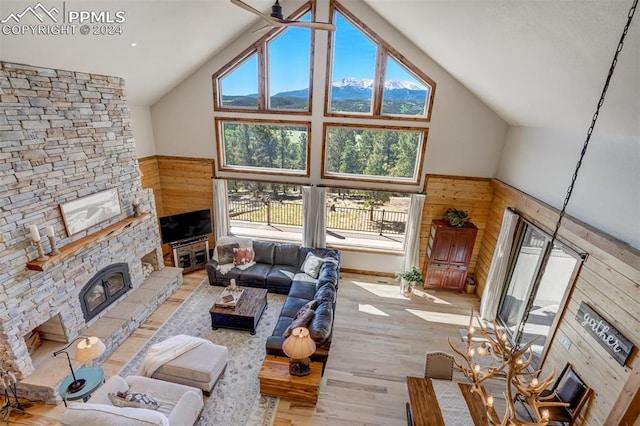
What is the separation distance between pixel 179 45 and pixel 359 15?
3.46m

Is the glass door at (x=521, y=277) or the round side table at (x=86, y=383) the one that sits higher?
the glass door at (x=521, y=277)

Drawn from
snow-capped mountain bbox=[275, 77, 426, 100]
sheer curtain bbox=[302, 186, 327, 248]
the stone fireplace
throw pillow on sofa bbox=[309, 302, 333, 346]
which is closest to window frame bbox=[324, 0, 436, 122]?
snow-capped mountain bbox=[275, 77, 426, 100]

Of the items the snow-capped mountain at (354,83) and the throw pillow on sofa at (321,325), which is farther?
the snow-capped mountain at (354,83)

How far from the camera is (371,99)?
257 inches

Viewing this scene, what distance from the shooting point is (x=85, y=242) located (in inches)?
185

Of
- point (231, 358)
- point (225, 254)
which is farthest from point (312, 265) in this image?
point (231, 358)

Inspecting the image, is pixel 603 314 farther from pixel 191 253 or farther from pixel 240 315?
pixel 191 253

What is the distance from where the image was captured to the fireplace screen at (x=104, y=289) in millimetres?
4988

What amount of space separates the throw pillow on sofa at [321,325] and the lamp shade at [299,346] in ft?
1.50

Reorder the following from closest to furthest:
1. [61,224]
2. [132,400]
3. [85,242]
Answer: [132,400], [61,224], [85,242]

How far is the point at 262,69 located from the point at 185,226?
3.87 metres

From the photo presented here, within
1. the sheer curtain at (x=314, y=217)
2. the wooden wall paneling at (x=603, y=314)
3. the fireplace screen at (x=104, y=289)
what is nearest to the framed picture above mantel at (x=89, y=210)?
the fireplace screen at (x=104, y=289)

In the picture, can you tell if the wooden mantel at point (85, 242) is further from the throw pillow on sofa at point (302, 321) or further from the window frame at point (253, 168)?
the throw pillow on sofa at point (302, 321)

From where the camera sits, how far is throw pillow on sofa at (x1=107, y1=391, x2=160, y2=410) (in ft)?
10.7
